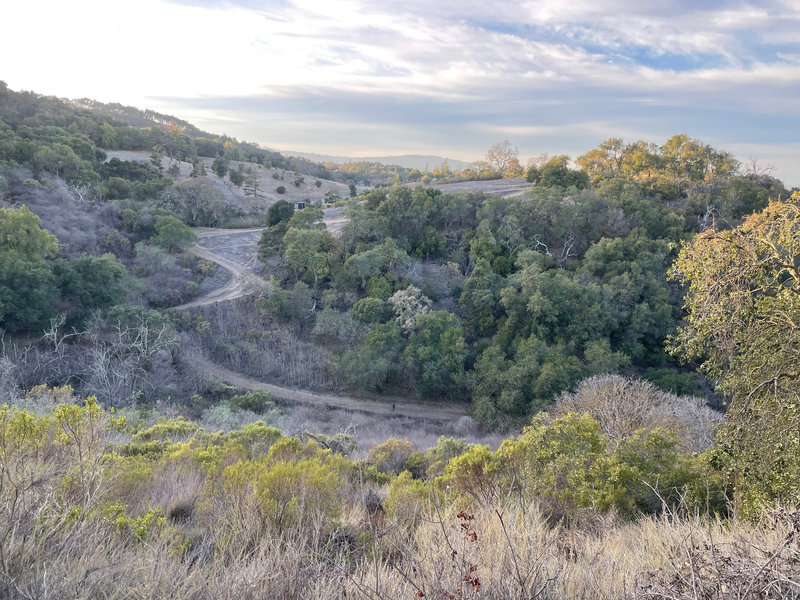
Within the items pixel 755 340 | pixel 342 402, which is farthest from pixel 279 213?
pixel 755 340

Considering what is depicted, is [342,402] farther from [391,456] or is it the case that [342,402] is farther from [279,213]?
[279,213]

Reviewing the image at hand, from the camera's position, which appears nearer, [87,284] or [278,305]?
[87,284]

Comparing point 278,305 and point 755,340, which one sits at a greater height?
point 755,340

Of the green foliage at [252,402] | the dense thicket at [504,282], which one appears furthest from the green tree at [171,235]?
the green foliage at [252,402]

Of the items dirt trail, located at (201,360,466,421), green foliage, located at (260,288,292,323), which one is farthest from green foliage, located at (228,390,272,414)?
green foliage, located at (260,288,292,323)

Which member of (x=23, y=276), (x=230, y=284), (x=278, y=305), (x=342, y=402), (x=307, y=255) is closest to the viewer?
(x=23, y=276)

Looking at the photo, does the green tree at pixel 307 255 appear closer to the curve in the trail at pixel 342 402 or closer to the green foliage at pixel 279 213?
the green foliage at pixel 279 213

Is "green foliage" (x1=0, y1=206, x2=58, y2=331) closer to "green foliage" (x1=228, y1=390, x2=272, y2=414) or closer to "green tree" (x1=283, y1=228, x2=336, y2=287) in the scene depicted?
"green foliage" (x1=228, y1=390, x2=272, y2=414)

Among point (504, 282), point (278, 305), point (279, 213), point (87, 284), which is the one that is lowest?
point (278, 305)

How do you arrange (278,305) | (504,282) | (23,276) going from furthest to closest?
1. (504,282)
2. (278,305)
3. (23,276)

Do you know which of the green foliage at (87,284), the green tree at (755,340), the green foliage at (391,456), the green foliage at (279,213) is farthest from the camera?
the green foliage at (279,213)

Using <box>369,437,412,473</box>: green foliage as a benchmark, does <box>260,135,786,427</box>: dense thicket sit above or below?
above
